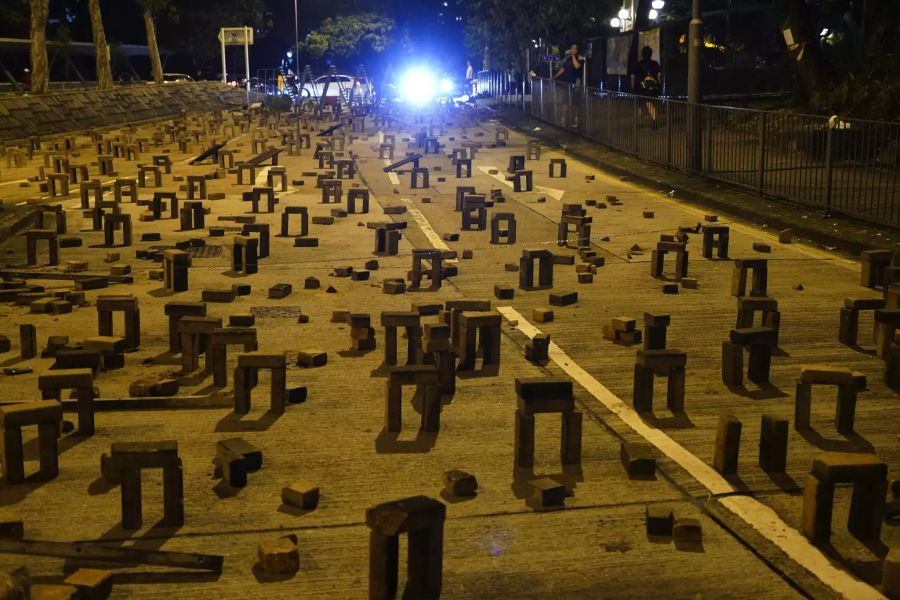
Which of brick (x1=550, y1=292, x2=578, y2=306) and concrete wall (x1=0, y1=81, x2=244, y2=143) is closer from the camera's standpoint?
brick (x1=550, y1=292, x2=578, y2=306)

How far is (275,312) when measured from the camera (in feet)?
32.6

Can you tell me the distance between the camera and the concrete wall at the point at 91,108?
3161cm

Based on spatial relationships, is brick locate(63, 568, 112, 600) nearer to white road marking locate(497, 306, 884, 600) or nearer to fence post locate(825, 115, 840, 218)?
white road marking locate(497, 306, 884, 600)

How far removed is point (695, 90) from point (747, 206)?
15.9 ft

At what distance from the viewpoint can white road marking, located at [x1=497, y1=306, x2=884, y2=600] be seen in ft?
15.3

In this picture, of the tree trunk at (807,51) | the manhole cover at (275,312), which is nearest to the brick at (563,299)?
the manhole cover at (275,312)

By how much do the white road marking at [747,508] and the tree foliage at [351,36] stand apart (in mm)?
90616

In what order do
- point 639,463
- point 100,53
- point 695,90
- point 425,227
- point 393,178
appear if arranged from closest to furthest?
1. point 639,463
2. point 425,227
3. point 695,90
4. point 393,178
5. point 100,53

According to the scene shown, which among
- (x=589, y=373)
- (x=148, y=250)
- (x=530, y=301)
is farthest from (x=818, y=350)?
(x=148, y=250)

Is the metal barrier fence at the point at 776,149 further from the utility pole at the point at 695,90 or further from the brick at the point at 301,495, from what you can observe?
the brick at the point at 301,495

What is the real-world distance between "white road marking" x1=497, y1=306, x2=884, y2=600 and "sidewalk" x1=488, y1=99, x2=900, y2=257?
7076mm

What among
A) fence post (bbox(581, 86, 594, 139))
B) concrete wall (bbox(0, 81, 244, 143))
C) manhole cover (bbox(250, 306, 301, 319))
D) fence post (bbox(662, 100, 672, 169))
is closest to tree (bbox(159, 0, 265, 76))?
concrete wall (bbox(0, 81, 244, 143))

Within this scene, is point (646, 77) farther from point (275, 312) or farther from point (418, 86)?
point (418, 86)

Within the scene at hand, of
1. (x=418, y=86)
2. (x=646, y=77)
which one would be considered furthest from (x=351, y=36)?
(x=646, y=77)
